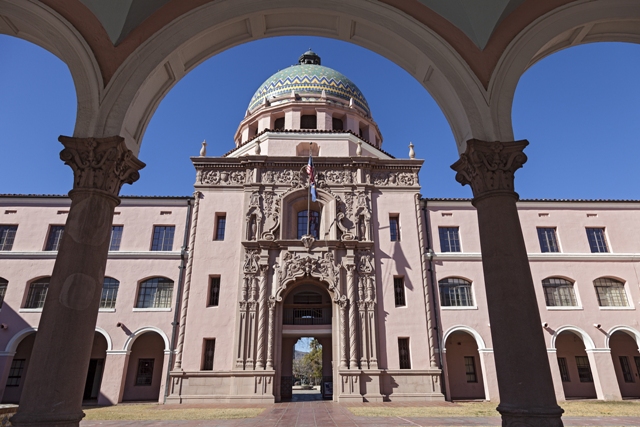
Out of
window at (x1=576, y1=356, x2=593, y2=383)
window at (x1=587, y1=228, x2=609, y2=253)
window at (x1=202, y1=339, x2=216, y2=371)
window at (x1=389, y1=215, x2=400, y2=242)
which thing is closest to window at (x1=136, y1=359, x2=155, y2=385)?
window at (x1=202, y1=339, x2=216, y2=371)

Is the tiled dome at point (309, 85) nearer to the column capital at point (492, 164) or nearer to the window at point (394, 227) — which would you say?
the window at point (394, 227)

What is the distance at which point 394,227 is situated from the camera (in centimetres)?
2444

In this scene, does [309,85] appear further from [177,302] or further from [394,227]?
[177,302]

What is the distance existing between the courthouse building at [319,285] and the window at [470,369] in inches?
3.5

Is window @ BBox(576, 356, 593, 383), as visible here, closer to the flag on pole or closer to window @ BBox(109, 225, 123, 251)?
the flag on pole

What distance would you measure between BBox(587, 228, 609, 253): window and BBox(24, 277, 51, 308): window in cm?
3275

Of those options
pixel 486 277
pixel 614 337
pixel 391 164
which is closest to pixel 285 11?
pixel 486 277

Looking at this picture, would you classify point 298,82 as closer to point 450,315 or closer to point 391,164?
point 391,164

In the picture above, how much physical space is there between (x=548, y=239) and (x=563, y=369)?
26.4 ft

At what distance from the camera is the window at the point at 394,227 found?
79.0 ft

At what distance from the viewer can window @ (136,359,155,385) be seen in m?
22.8

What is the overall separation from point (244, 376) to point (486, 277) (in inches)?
666

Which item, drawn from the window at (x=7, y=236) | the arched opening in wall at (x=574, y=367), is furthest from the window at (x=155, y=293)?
the arched opening in wall at (x=574, y=367)

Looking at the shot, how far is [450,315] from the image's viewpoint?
74.8 feet
